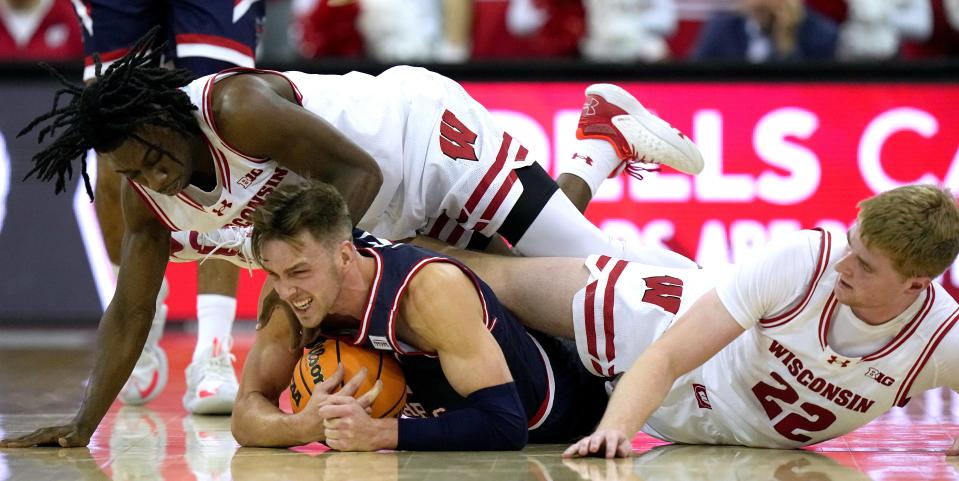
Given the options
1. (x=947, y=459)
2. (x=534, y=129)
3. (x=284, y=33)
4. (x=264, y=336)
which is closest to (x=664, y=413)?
(x=947, y=459)

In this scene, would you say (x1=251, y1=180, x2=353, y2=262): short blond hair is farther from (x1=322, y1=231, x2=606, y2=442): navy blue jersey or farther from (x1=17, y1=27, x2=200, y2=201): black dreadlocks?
(x1=17, y1=27, x2=200, y2=201): black dreadlocks

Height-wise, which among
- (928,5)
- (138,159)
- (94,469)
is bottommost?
(94,469)

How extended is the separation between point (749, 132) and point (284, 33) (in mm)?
2984

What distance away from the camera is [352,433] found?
10.5 feet

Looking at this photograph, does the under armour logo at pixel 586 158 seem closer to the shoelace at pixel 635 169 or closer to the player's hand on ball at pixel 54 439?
the shoelace at pixel 635 169

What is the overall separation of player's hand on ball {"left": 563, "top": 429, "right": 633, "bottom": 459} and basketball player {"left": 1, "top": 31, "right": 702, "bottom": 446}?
85 centimetres

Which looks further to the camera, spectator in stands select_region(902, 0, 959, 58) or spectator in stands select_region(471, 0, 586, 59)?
spectator in stands select_region(902, 0, 959, 58)

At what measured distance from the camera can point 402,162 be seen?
3783 millimetres

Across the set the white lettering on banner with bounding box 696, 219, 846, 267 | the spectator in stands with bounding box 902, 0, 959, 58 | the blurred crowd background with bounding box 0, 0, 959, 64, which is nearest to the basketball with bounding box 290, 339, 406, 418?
the white lettering on banner with bounding box 696, 219, 846, 267

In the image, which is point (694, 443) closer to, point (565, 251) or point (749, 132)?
point (565, 251)

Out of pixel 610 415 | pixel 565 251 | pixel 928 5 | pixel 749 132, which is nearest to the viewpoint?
pixel 610 415

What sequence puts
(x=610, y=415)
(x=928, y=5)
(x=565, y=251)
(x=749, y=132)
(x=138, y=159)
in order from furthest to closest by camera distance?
(x=928, y=5) → (x=749, y=132) → (x=565, y=251) → (x=138, y=159) → (x=610, y=415)

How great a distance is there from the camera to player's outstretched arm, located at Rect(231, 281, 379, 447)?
127 inches

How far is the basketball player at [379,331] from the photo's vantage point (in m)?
3.10
